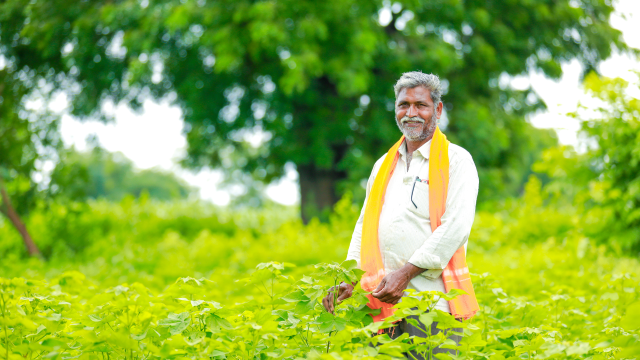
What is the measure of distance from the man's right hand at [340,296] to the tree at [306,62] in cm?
694

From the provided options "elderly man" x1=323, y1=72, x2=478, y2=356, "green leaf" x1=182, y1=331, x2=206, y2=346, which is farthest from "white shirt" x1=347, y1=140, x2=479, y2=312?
"green leaf" x1=182, y1=331, x2=206, y2=346

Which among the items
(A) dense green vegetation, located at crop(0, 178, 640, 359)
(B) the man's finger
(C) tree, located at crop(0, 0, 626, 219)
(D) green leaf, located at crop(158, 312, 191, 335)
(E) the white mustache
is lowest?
(A) dense green vegetation, located at crop(0, 178, 640, 359)

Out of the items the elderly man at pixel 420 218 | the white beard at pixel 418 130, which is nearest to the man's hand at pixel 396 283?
the elderly man at pixel 420 218

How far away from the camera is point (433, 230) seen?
2809 millimetres

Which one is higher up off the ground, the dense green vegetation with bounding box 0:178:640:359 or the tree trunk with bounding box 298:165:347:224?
the tree trunk with bounding box 298:165:347:224

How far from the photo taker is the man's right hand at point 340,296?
296 centimetres

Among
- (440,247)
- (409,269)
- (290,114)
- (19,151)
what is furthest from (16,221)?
(440,247)

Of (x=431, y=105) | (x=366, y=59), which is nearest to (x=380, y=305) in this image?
(x=431, y=105)

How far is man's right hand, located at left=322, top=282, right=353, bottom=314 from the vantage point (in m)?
2.96

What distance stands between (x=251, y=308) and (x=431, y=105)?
1.64 metres

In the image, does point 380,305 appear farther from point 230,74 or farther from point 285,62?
point 230,74

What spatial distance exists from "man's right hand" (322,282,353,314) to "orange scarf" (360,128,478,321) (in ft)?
0.30

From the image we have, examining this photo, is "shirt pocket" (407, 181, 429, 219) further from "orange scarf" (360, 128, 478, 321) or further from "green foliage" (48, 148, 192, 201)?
"green foliage" (48, 148, 192, 201)

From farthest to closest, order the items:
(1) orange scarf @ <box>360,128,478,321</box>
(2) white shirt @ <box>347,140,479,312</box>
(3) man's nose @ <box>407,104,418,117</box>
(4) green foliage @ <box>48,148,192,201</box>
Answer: (4) green foliage @ <box>48,148,192,201</box>, (3) man's nose @ <box>407,104,418,117</box>, (1) orange scarf @ <box>360,128,478,321</box>, (2) white shirt @ <box>347,140,479,312</box>
